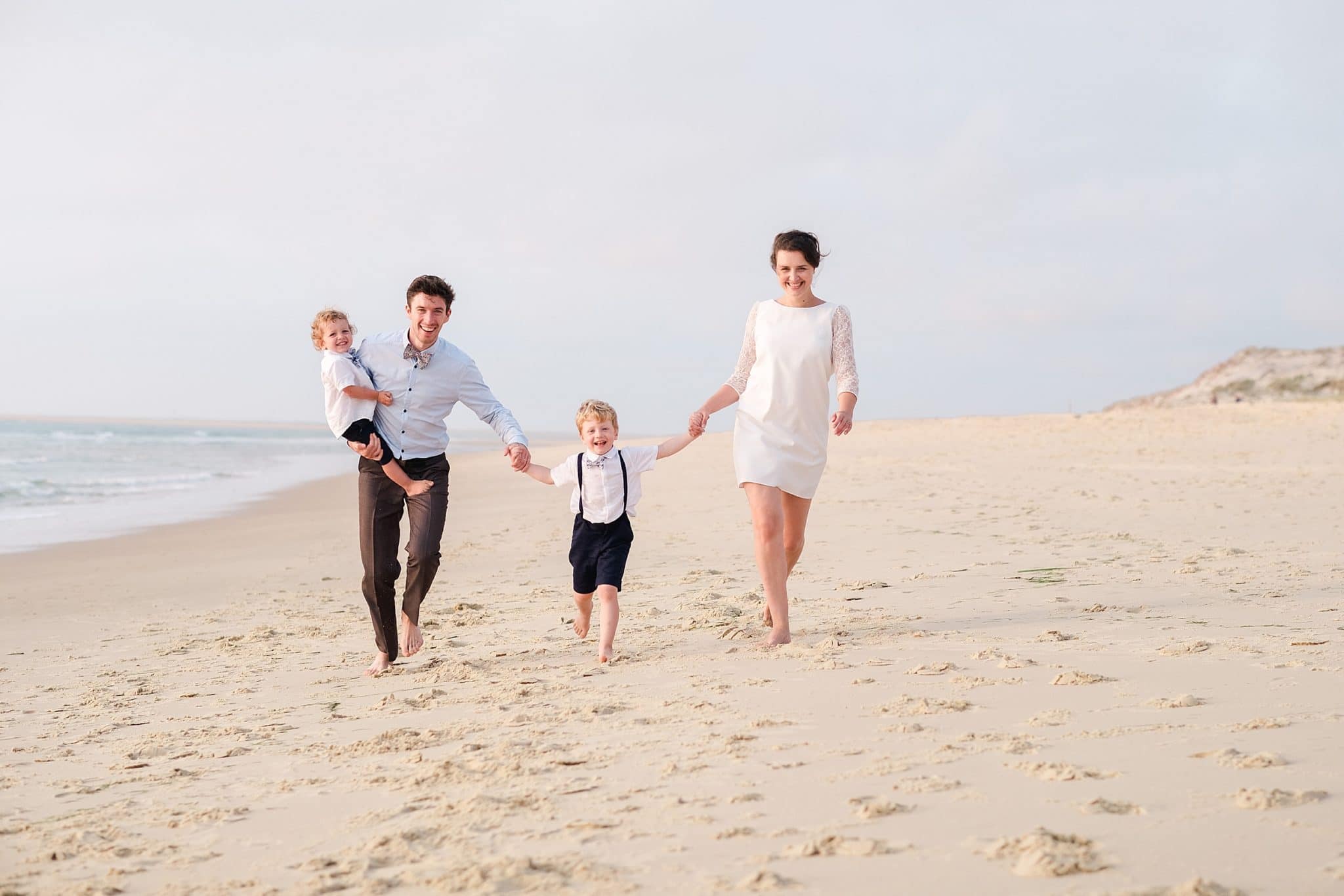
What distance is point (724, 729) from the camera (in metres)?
3.38

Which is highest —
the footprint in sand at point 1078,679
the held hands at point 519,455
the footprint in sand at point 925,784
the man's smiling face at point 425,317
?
the man's smiling face at point 425,317

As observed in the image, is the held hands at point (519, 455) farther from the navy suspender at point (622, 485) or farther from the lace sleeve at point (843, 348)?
the lace sleeve at point (843, 348)

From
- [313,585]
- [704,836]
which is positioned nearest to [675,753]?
[704,836]

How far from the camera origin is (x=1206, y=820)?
2389 mm

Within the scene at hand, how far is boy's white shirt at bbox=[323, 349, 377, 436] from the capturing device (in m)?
4.66

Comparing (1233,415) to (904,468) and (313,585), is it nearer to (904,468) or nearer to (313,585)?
(904,468)

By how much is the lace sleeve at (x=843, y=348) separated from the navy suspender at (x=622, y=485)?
1036 mm

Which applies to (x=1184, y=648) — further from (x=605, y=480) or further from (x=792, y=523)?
(x=605, y=480)

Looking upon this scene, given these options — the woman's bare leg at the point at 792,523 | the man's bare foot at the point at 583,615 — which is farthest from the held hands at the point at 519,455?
the woman's bare leg at the point at 792,523

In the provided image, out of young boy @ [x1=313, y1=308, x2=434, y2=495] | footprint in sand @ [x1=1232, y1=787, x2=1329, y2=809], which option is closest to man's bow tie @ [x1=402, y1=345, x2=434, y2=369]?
young boy @ [x1=313, y1=308, x2=434, y2=495]

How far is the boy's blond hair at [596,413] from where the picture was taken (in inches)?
188

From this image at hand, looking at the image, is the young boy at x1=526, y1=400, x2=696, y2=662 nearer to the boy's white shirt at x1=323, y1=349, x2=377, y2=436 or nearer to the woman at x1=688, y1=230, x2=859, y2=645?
the woman at x1=688, y1=230, x2=859, y2=645

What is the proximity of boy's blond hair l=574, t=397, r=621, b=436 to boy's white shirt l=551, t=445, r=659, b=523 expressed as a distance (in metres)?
0.14

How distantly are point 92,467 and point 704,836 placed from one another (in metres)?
25.8
